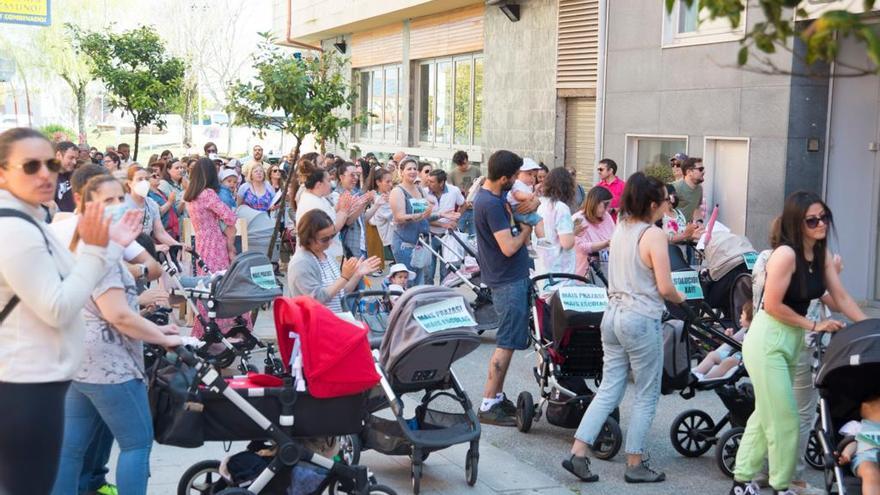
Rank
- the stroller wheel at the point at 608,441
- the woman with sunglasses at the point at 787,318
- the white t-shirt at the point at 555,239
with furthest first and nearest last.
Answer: the white t-shirt at the point at 555,239, the stroller wheel at the point at 608,441, the woman with sunglasses at the point at 787,318

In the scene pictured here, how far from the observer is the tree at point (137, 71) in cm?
2350

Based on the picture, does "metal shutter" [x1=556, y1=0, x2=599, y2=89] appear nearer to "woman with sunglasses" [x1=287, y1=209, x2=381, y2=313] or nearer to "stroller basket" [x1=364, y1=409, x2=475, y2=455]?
"woman with sunglasses" [x1=287, y1=209, x2=381, y2=313]

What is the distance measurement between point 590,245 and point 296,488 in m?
5.63

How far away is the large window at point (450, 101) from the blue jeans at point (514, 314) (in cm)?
1545

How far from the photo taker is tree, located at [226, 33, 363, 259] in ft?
45.3

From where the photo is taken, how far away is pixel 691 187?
1364 centimetres

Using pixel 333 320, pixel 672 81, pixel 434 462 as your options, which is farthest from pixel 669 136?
pixel 333 320

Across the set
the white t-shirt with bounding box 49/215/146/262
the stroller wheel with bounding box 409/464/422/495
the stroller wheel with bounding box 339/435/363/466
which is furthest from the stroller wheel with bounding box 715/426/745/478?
the white t-shirt with bounding box 49/215/146/262

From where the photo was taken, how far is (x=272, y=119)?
47.8 feet

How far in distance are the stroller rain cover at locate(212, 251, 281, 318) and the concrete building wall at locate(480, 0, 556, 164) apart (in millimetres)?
11348

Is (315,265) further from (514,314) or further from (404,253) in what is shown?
(404,253)

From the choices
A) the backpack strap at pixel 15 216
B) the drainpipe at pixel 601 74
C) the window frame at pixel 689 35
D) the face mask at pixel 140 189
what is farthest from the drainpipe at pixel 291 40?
the backpack strap at pixel 15 216

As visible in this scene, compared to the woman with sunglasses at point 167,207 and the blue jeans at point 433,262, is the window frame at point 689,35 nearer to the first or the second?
the blue jeans at point 433,262

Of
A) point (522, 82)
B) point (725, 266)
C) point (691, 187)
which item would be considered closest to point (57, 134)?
point (522, 82)
